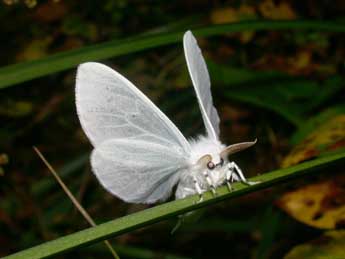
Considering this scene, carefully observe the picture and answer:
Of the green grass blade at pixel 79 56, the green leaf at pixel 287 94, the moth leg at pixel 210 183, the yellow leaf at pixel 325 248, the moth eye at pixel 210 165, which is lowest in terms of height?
the yellow leaf at pixel 325 248

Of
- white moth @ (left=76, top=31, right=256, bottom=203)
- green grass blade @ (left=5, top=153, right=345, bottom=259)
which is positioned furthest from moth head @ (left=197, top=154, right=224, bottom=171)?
green grass blade @ (left=5, top=153, right=345, bottom=259)

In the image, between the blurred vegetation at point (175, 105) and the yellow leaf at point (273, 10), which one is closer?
the blurred vegetation at point (175, 105)

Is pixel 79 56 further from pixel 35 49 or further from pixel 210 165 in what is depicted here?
pixel 35 49

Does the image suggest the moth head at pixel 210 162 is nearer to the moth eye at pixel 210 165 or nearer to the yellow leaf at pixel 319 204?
the moth eye at pixel 210 165

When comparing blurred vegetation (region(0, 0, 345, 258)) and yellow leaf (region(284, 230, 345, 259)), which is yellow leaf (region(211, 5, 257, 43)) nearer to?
blurred vegetation (region(0, 0, 345, 258))

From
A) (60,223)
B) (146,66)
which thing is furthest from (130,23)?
(60,223)

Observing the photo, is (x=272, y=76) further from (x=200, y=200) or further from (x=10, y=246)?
(x=200, y=200)

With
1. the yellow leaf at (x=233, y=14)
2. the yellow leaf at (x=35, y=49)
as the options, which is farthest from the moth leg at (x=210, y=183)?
the yellow leaf at (x=35, y=49)

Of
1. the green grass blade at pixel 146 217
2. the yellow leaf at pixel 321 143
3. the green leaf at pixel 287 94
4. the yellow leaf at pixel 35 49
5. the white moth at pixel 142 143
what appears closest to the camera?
the green grass blade at pixel 146 217
